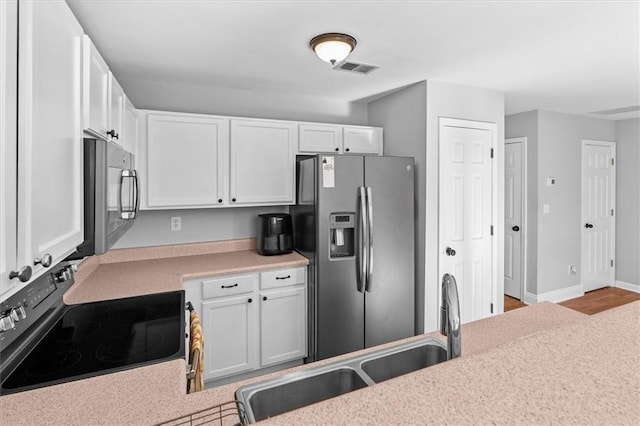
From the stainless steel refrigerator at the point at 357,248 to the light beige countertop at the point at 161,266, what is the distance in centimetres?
29

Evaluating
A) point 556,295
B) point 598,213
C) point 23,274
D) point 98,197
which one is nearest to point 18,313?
point 98,197

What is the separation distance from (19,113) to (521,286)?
16.0 ft

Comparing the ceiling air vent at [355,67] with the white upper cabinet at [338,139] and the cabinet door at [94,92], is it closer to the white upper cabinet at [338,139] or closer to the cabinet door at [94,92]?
the white upper cabinet at [338,139]

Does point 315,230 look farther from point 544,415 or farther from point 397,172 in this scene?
point 544,415

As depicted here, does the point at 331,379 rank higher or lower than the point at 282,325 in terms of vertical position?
higher

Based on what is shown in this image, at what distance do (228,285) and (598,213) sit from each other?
498 cm

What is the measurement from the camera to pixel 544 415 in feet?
1.26

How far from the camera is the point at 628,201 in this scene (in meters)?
4.63

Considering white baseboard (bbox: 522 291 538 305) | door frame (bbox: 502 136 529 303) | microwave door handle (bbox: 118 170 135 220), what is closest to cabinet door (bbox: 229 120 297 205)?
microwave door handle (bbox: 118 170 135 220)

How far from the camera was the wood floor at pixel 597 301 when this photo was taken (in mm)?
4005

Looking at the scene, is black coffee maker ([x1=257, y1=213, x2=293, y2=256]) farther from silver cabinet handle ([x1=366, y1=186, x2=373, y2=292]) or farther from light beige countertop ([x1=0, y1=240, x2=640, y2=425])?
light beige countertop ([x1=0, y1=240, x2=640, y2=425])

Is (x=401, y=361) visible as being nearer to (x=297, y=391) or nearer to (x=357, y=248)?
(x=297, y=391)

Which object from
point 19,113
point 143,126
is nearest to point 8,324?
point 19,113

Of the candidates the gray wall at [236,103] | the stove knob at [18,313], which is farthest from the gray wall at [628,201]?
the stove knob at [18,313]
